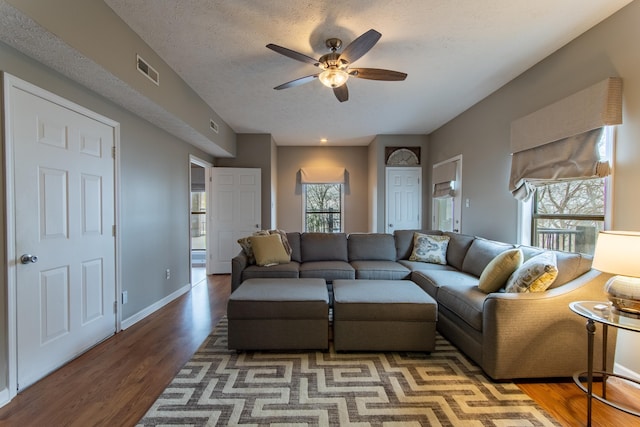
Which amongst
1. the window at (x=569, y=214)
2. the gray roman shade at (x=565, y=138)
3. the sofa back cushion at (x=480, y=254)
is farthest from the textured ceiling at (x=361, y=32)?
the sofa back cushion at (x=480, y=254)

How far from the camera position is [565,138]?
2.52m

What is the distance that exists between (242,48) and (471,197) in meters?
3.39

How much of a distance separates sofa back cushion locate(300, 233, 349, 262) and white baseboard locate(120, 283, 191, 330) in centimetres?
176

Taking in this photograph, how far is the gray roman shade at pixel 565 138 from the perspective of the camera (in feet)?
6.96

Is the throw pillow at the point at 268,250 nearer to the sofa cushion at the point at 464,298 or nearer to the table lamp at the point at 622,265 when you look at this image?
the sofa cushion at the point at 464,298

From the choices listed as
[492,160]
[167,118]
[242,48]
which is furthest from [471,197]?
[167,118]

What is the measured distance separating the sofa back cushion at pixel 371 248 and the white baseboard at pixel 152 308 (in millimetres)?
2387

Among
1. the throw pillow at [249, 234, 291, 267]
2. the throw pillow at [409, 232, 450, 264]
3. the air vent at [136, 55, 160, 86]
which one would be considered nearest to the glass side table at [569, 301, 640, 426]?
the throw pillow at [409, 232, 450, 264]

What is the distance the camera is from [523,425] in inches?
63.7

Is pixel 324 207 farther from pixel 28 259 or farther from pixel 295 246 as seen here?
pixel 28 259

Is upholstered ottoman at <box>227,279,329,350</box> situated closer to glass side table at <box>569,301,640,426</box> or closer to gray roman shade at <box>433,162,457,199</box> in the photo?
glass side table at <box>569,301,640,426</box>

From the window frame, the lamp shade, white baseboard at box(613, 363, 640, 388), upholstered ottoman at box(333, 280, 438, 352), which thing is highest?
the window frame

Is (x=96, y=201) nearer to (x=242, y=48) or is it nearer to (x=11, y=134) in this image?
(x=11, y=134)

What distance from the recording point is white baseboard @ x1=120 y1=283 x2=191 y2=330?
2985 mm
